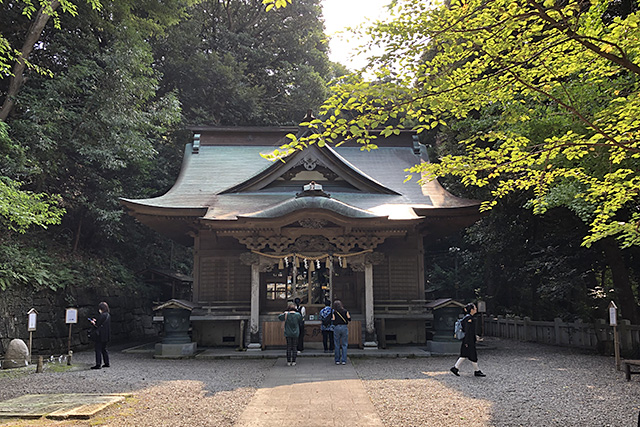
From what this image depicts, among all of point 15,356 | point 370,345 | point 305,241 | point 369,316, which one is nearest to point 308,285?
point 305,241

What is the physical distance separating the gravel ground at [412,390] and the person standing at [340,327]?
405 mm

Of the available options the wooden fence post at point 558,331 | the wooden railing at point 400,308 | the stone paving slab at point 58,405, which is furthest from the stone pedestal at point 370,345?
the stone paving slab at point 58,405

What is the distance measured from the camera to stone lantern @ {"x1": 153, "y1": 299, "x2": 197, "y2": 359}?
40.7ft

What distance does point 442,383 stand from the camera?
27.2ft

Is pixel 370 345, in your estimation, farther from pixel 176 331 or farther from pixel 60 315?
pixel 60 315

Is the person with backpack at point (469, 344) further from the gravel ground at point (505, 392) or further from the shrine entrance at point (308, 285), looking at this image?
the shrine entrance at point (308, 285)

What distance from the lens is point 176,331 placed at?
12633 millimetres

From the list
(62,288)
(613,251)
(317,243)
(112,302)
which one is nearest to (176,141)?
(112,302)

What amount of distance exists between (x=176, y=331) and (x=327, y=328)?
13.6ft

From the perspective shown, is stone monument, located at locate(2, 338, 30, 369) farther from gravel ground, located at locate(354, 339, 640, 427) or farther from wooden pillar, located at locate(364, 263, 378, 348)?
wooden pillar, located at locate(364, 263, 378, 348)

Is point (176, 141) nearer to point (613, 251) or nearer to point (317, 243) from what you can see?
point (317, 243)

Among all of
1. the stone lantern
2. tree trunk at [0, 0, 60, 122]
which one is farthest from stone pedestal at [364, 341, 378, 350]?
tree trunk at [0, 0, 60, 122]

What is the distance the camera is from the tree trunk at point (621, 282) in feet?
40.9

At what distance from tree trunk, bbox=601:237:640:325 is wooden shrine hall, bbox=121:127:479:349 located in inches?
→ 141
